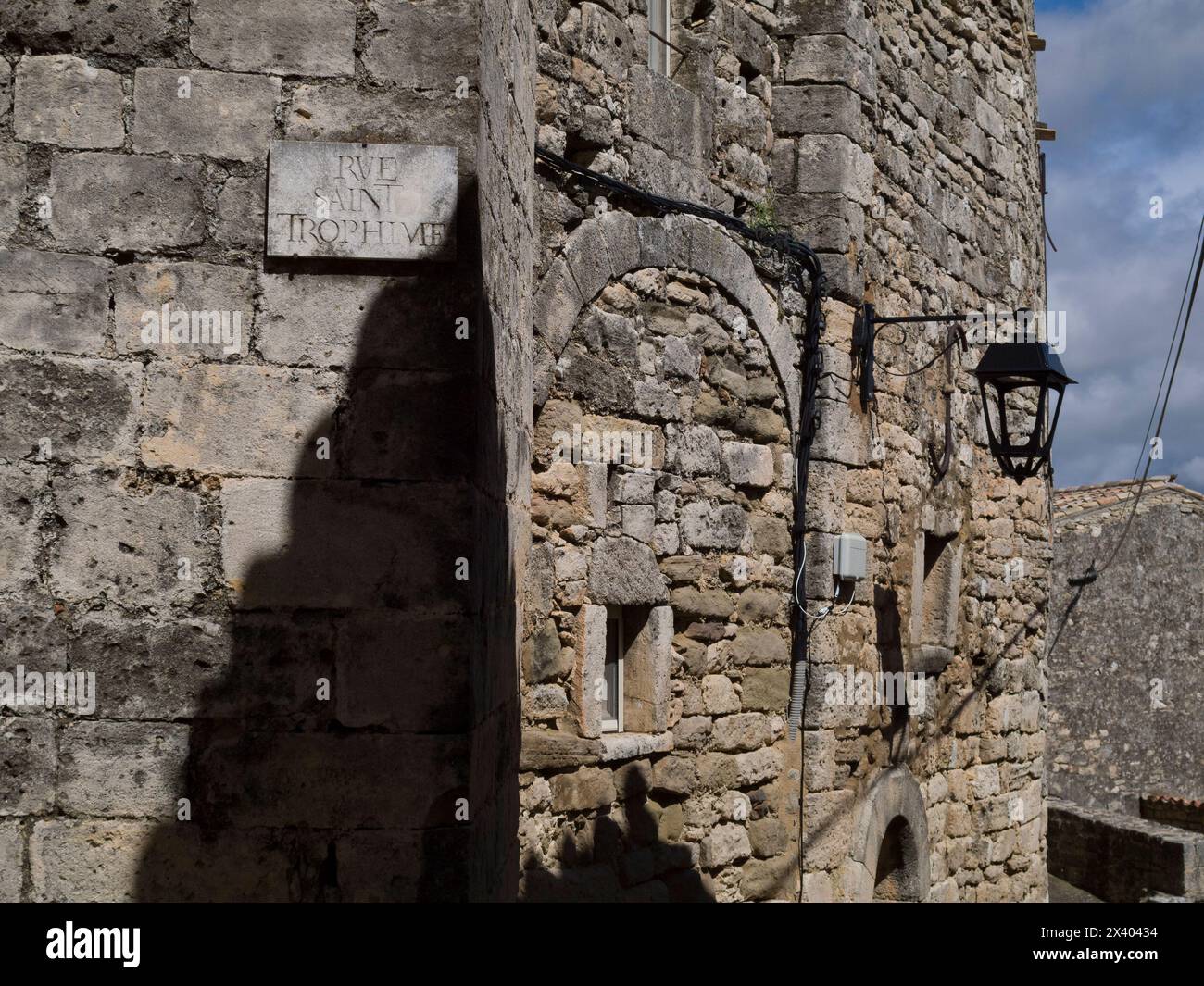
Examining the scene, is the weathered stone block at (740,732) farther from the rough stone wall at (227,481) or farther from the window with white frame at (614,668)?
the rough stone wall at (227,481)

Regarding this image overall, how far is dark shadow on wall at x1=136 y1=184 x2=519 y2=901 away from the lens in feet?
10.5

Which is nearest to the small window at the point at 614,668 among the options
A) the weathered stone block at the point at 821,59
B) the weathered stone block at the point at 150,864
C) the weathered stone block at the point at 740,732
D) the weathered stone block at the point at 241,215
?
the weathered stone block at the point at 740,732

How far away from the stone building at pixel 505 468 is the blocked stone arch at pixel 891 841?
0.02 metres

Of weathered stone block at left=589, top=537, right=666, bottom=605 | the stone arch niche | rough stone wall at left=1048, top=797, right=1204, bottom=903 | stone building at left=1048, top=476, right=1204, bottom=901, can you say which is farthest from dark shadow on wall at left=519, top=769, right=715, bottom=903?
stone building at left=1048, top=476, right=1204, bottom=901

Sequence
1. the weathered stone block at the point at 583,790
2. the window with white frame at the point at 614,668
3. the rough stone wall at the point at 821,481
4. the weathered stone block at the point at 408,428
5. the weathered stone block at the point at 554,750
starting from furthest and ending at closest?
1. the window with white frame at the point at 614,668
2. the rough stone wall at the point at 821,481
3. the weathered stone block at the point at 583,790
4. the weathered stone block at the point at 554,750
5. the weathered stone block at the point at 408,428

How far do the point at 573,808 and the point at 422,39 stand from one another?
2.77m

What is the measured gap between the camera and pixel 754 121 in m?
6.44

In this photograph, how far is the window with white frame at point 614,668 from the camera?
18.1ft

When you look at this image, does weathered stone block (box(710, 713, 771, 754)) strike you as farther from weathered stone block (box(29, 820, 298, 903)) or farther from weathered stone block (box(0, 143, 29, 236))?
weathered stone block (box(0, 143, 29, 236))

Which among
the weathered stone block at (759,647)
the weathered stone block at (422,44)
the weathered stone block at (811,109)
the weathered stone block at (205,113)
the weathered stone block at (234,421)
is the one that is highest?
the weathered stone block at (811,109)

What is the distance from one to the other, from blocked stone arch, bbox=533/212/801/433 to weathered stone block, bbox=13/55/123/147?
194cm

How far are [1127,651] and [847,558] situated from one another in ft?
39.4

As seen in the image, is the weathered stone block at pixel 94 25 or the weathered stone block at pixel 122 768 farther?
the weathered stone block at pixel 94 25

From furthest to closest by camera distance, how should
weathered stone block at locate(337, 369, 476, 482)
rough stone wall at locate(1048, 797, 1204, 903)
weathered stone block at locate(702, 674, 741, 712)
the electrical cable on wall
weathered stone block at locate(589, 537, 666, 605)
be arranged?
rough stone wall at locate(1048, 797, 1204, 903), the electrical cable on wall, weathered stone block at locate(702, 674, 741, 712), weathered stone block at locate(589, 537, 666, 605), weathered stone block at locate(337, 369, 476, 482)
